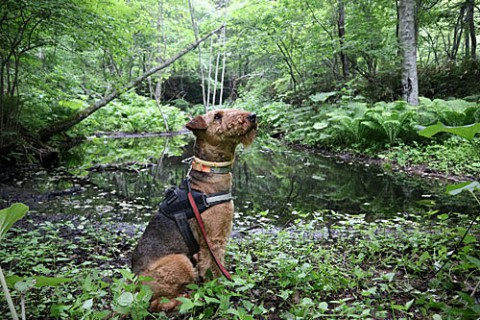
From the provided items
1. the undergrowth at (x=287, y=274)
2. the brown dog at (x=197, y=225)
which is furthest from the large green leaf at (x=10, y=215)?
the brown dog at (x=197, y=225)

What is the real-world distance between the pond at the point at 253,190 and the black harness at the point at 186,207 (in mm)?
1135

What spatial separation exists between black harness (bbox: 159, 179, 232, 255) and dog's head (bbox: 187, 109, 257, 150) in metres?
0.42

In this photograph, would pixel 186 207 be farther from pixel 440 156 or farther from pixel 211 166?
A: pixel 440 156

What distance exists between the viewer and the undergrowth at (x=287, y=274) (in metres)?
1.77

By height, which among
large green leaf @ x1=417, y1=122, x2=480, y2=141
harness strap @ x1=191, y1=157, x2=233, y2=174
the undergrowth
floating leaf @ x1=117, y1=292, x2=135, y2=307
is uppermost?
large green leaf @ x1=417, y1=122, x2=480, y2=141

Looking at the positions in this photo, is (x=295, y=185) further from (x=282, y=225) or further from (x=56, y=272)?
(x=56, y=272)

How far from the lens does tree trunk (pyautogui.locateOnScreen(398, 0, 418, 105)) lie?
8.75 m

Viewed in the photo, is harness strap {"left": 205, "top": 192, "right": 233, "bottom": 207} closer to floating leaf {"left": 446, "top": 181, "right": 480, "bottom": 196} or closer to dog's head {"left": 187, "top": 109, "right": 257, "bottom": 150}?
dog's head {"left": 187, "top": 109, "right": 257, "bottom": 150}

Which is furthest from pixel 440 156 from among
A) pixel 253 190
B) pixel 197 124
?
pixel 197 124

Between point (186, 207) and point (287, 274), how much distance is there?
925mm

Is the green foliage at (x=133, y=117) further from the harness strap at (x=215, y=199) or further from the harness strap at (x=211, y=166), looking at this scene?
the harness strap at (x=215, y=199)

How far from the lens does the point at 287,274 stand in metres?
2.29

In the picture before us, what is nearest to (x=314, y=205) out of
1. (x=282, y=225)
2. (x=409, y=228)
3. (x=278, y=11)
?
(x=282, y=225)

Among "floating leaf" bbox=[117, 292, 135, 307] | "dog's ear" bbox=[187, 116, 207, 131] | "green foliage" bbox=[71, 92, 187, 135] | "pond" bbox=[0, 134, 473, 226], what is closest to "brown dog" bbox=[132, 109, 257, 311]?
"dog's ear" bbox=[187, 116, 207, 131]
